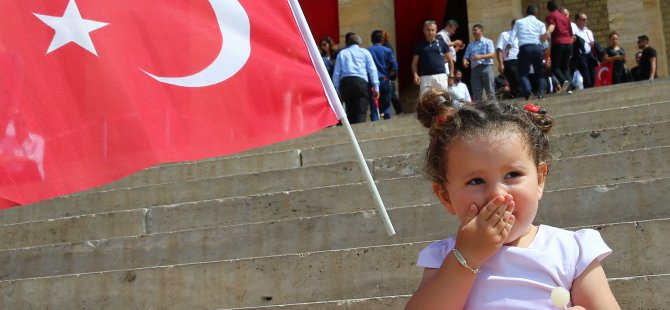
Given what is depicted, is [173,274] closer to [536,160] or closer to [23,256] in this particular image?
[23,256]

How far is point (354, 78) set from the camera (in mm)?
10742

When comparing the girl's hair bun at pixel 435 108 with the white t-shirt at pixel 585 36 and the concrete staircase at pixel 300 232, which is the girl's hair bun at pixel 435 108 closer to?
the concrete staircase at pixel 300 232

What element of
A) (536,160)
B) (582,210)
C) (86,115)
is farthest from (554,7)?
(536,160)

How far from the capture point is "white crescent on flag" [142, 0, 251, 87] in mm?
3941

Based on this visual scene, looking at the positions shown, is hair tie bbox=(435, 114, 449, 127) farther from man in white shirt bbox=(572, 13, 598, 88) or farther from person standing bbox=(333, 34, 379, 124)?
man in white shirt bbox=(572, 13, 598, 88)

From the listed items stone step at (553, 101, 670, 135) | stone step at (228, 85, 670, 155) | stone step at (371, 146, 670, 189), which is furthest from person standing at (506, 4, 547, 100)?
stone step at (371, 146, 670, 189)

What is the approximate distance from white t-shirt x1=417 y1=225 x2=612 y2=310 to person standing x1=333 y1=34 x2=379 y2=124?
8.43 meters

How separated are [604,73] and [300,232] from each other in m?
9.18

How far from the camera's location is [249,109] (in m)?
3.97

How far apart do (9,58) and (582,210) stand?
279cm

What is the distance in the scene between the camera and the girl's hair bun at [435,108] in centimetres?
248

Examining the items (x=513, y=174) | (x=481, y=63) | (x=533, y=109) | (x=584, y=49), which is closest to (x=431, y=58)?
(x=481, y=63)

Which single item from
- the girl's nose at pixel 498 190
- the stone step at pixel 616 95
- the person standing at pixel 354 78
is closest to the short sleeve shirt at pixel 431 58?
the person standing at pixel 354 78

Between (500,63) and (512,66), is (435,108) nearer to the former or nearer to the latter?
(512,66)
